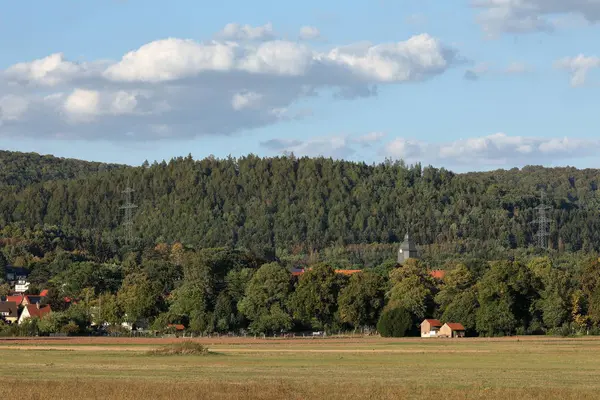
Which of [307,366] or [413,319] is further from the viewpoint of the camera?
[413,319]

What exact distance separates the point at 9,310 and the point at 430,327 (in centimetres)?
7117

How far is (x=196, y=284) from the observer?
133875 millimetres

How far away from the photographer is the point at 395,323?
11888 centimetres

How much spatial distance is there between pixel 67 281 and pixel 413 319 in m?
57.5

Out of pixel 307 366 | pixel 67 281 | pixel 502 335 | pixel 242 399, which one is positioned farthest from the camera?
pixel 67 281

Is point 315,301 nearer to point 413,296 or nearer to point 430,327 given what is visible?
point 413,296

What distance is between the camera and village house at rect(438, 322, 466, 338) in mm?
117500

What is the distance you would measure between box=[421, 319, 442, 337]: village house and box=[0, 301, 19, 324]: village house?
214ft

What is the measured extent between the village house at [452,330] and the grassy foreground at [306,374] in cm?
3552

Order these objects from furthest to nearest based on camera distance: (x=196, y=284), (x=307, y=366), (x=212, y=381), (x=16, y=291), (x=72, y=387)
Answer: (x=16, y=291)
(x=196, y=284)
(x=307, y=366)
(x=212, y=381)
(x=72, y=387)

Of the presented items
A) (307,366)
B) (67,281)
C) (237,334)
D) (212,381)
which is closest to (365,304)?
(237,334)

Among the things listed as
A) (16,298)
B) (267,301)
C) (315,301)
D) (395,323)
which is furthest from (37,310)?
(395,323)

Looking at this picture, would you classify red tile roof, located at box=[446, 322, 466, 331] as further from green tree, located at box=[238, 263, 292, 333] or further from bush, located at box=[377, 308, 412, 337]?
green tree, located at box=[238, 263, 292, 333]

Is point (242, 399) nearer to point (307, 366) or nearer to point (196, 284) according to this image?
point (307, 366)
